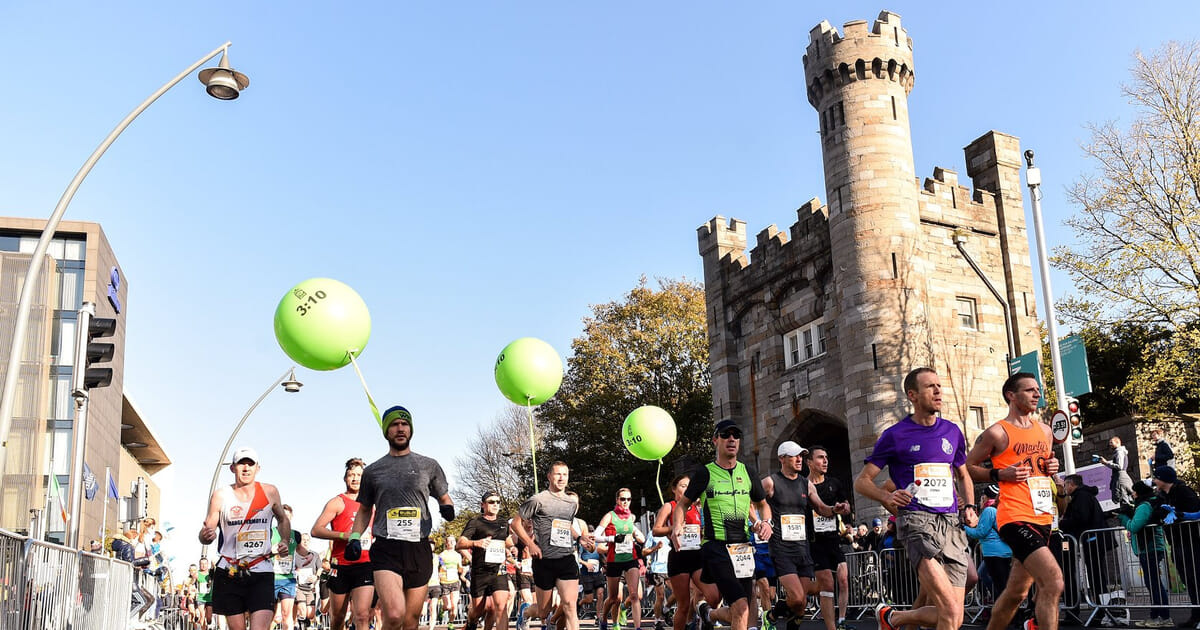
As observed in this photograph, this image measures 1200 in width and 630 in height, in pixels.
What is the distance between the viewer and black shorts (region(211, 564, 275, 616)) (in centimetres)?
888

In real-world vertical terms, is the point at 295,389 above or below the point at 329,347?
above

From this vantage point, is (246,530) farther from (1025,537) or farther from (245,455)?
(1025,537)

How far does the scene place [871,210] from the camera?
32938 millimetres

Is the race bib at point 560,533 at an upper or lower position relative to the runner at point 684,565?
upper

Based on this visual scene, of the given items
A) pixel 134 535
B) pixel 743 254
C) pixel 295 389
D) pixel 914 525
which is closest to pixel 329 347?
pixel 914 525

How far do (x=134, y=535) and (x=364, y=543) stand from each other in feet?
29.6

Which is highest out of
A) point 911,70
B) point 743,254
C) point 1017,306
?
point 911,70

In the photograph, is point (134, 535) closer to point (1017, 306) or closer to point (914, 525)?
point (914, 525)

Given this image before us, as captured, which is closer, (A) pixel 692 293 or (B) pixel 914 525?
(B) pixel 914 525

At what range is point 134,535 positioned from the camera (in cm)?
1881

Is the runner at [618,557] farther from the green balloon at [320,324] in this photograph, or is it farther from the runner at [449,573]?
the runner at [449,573]

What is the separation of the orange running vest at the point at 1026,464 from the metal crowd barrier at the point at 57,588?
6.99 m

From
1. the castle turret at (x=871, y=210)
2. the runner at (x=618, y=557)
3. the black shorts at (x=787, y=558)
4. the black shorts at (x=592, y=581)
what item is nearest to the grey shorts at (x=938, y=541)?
the black shorts at (x=787, y=558)

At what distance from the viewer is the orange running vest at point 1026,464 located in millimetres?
7242
